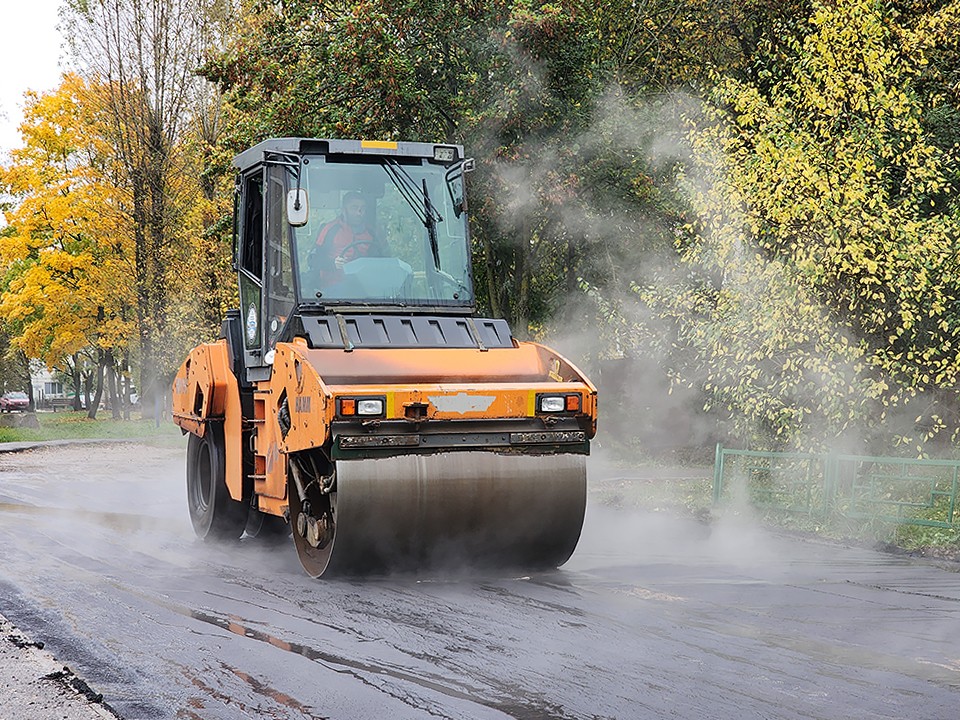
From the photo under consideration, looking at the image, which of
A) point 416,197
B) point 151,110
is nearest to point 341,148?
point 416,197

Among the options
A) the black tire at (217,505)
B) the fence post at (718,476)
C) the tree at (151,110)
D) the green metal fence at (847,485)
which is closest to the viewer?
the black tire at (217,505)

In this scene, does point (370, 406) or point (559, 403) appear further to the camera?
point (559, 403)

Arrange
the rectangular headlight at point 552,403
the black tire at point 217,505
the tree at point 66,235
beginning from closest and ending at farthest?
1. the rectangular headlight at point 552,403
2. the black tire at point 217,505
3. the tree at point 66,235

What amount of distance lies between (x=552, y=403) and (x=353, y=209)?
2.36 m

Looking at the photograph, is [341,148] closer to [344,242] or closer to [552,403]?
[344,242]

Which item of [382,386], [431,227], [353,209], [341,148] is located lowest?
[382,386]

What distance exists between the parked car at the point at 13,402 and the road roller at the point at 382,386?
236 ft

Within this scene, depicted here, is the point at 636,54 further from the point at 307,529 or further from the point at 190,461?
the point at 307,529

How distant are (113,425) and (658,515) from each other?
3309 centimetres

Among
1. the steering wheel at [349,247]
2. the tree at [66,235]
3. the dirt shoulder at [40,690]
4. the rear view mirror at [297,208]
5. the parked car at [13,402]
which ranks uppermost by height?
the tree at [66,235]

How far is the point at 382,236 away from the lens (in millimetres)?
9938

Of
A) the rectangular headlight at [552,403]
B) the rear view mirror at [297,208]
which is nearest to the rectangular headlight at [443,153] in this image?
the rear view mirror at [297,208]

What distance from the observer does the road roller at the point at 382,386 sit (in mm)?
8477

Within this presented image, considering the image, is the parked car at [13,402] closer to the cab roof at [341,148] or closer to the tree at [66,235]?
the tree at [66,235]
